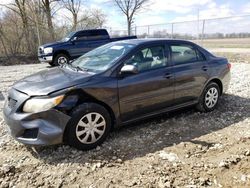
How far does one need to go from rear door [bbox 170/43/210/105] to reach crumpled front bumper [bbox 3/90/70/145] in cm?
226

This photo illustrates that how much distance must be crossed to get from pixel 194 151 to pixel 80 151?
5.44 ft

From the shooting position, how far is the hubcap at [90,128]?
3732 millimetres

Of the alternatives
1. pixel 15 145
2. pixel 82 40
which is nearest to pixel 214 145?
pixel 15 145

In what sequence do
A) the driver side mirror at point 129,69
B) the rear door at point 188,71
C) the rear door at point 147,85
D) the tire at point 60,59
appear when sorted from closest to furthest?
the driver side mirror at point 129,69 → the rear door at point 147,85 → the rear door at point 188,71 → the tire at point 60,59

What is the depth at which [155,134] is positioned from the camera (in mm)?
4402

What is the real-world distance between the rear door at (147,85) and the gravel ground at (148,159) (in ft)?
1.41

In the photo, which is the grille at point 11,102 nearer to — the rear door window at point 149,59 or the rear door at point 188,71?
the rear door window at point 149,59

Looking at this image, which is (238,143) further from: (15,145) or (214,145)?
(15,145)

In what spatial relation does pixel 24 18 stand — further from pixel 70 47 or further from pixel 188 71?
pixel 188 71

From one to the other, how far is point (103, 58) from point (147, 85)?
89 centimetres

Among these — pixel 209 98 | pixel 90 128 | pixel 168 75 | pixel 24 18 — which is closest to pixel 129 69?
pixel 168 75

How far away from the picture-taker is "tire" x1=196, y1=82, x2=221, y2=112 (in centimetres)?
535

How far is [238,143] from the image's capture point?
4070 mm

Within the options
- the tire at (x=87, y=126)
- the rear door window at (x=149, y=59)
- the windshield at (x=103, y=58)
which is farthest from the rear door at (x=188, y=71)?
the tire at (x=87, y=126)
